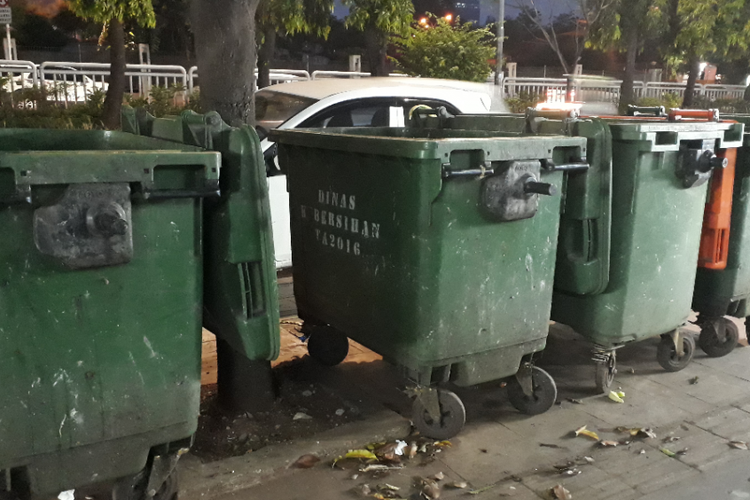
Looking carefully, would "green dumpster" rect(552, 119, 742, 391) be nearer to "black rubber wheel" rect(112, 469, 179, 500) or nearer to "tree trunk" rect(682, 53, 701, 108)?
"black rubber wheel" rect(112, 469, 179, 500)

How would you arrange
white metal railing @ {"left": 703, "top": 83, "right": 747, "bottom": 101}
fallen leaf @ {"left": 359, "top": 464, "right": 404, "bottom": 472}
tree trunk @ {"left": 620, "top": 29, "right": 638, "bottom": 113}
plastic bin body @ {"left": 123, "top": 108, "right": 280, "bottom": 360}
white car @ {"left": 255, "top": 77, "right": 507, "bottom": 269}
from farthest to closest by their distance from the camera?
1. white metal railing @ {"left": 703, "top": 83, "right": 747, "bottom": 101}
2. tree trunk @ {"left": 620, "top": 29, "right": 638, "bottom": 113}
3. white car @ {"left": 255, "top": 77, "right": 507, "bottom": 269}
4. fallen leaf @ {"left": 359, "top": 464, "right": 404, "bottom": 472}
5. plastic bin body @ {"left": 123, "top": 108, "right": 280, "bottom": 360}

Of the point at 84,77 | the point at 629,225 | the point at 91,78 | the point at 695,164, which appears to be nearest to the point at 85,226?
the point at 629,225

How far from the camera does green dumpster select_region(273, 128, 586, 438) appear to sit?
3.21 meters

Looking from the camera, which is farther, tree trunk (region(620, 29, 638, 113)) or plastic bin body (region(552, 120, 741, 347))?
tree trunk (region(620, 29, 638, 113))

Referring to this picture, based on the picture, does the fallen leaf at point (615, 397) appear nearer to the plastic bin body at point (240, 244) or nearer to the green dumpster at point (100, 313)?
the plastic bin body at point (240, 244)

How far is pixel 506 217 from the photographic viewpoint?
10.8ft

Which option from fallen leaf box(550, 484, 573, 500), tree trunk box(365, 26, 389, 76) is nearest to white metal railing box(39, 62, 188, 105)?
tree trunk box(365, 26, 389, 76)

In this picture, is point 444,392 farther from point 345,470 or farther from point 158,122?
point 158,122

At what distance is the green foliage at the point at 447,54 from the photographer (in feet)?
46.4

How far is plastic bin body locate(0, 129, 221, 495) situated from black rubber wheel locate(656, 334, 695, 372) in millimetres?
3071

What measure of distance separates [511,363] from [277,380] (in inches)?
54.0

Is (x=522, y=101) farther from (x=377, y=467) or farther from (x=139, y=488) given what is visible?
(x=139, y=488)

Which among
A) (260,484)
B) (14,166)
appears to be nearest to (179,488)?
(260,484)

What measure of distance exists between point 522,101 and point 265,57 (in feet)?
21.7
